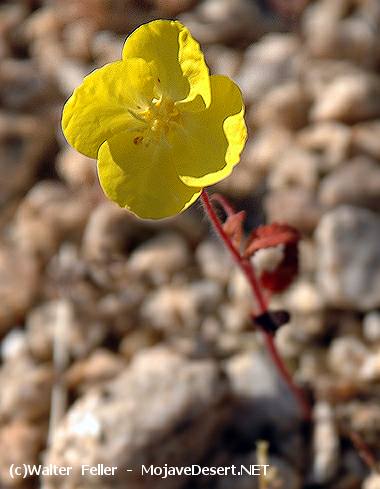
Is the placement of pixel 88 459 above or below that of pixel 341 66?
below

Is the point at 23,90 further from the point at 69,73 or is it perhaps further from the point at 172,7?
the point at 172,7

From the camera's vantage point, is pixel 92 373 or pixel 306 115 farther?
pixel 306 115

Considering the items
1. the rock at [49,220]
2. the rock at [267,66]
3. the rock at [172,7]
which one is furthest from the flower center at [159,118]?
the rock at [172,7]

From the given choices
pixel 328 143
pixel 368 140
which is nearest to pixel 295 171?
pixel 328 143

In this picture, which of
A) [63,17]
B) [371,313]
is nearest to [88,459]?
[371,313]

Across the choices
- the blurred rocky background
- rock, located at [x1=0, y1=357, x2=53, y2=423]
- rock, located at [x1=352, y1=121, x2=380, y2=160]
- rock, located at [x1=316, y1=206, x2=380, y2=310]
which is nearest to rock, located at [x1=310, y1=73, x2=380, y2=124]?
the blurred rocky background

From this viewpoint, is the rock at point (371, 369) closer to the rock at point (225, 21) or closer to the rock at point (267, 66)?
the rock at point (267, 66)

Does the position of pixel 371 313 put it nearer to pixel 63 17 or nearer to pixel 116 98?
pixel 116 98
